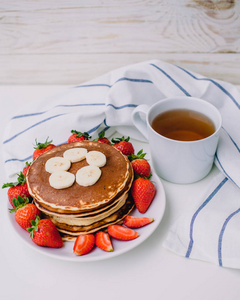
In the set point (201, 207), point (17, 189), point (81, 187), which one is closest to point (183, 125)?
point (201, 207)

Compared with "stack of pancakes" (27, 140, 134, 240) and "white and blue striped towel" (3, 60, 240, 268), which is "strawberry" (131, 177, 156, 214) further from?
"white and blue striped towel" (3, 60, 240, 268)

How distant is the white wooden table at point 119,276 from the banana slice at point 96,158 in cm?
22

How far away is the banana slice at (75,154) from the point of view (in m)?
0.90

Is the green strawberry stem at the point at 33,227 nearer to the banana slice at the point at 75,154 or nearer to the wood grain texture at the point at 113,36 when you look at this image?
the banana slice at the point at 75,154

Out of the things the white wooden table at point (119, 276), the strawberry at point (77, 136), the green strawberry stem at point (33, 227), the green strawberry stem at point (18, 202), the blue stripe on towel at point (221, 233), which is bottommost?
the white wooden table at point (119, 276)

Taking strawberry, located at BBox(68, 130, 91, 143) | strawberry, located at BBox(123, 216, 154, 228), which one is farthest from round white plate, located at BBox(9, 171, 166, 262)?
strawberry, located at BBox(68, 130, 91, 143)

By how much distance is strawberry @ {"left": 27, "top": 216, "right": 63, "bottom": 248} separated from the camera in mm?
776

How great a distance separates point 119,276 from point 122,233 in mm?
92

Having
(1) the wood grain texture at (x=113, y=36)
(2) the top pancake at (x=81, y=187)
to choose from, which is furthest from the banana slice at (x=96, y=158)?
(1) the wood grain texture at (x=113, y=36)

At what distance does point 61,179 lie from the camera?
839mm

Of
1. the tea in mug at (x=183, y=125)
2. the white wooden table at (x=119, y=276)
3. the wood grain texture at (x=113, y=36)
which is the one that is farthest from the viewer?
the wood grain texture at (x=113, y=36)

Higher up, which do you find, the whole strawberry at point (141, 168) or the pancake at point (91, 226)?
the whole strawberry at point (141, 168)

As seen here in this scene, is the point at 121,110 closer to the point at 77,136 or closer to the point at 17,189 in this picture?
the point at 77,136

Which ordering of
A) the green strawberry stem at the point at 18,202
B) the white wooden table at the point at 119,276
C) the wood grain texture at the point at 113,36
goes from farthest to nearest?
1. the wood grain texture at the point at 113,36
2. the green strawberry stem at the point at 18,202
3. the white wooden table at the point at 119,276
